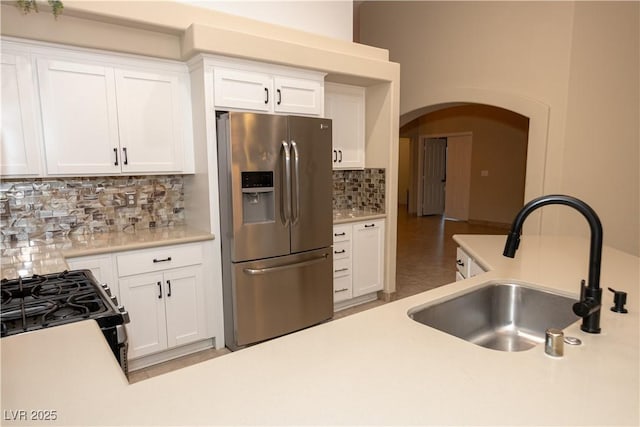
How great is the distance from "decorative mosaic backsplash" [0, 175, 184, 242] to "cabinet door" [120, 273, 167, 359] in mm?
674

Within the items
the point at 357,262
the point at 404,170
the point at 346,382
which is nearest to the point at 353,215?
the point at 357,262

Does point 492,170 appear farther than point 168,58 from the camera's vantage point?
Yes

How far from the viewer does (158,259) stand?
269 centimetres

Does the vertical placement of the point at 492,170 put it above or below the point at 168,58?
below

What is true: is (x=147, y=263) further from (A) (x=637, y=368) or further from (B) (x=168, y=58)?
(A) (x=637, y=368)

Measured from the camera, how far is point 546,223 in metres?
4.29

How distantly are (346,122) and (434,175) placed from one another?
656 centimetres

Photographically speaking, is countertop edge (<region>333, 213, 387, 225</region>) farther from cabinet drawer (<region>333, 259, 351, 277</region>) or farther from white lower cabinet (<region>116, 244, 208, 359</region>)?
white lower cabinet (<region>116, 244, 208, 359</region>)

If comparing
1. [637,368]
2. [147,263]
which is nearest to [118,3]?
[147,263]

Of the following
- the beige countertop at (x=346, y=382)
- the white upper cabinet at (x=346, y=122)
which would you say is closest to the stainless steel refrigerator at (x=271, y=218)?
the white upper cabinet at (x=346, y=122)

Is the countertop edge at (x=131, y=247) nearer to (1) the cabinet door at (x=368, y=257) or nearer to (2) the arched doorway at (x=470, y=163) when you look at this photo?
(1) the cabinet door at (x=368, y=257)

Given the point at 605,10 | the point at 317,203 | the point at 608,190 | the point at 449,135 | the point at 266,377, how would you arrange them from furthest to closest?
1. the point at 449,135
2. the point at 608,190
3. the point at 605,10
4. the point at 317,203
5. the point at 266,377

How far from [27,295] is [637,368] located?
203 centimetres

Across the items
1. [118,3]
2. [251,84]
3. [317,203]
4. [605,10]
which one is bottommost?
[317,203]
